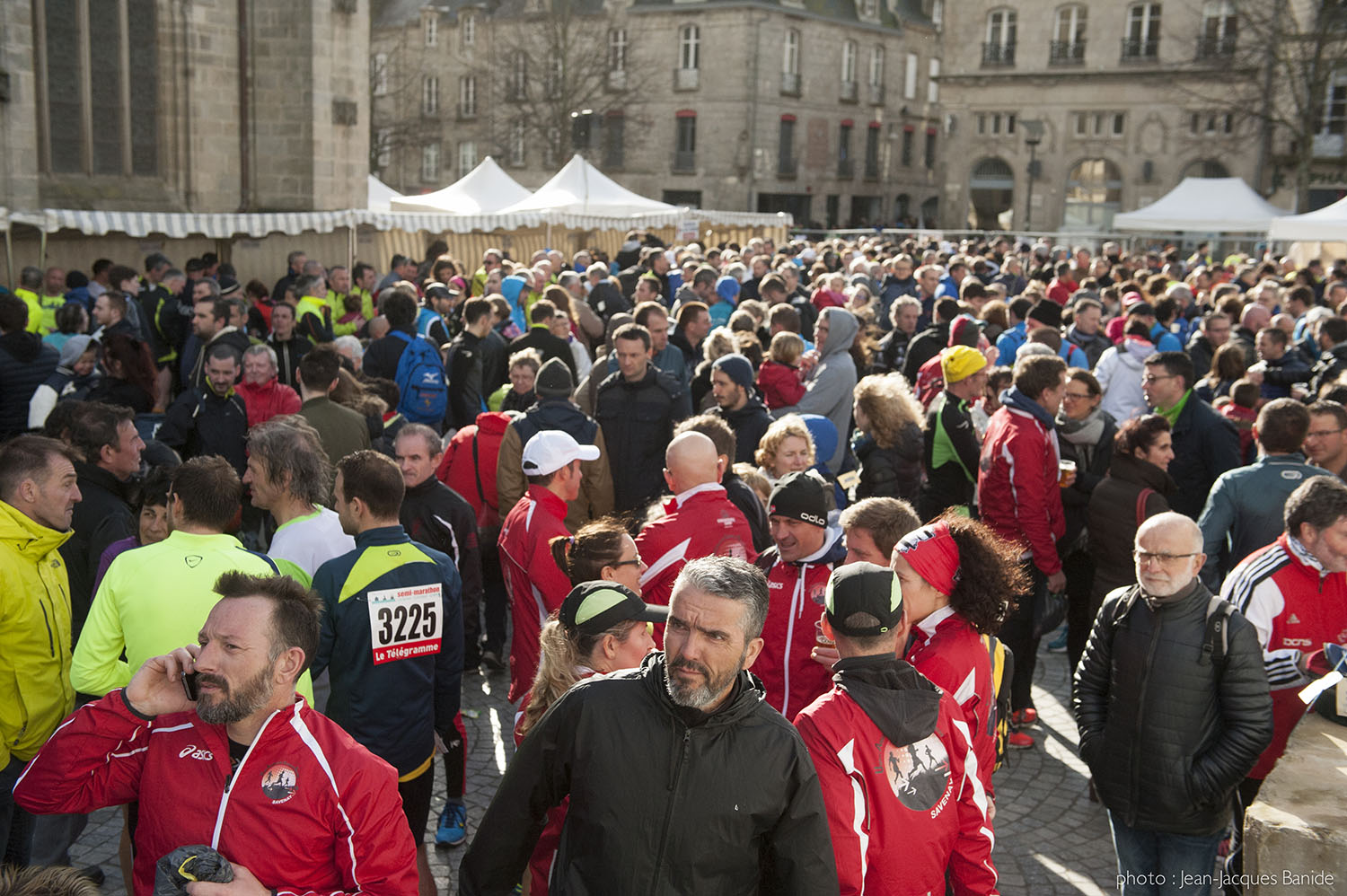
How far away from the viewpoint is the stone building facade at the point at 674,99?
48.5 metres

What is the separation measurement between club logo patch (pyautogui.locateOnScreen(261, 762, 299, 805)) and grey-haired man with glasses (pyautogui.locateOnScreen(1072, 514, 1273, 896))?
9.26ft

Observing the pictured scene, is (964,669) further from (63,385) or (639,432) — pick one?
(63,385)

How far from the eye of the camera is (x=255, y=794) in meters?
2.83

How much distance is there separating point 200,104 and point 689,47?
33388 millimetres

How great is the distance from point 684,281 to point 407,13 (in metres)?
46.2

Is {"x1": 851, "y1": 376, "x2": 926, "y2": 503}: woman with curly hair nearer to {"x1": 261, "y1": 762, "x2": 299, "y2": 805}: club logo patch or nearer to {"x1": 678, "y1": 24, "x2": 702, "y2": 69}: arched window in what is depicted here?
{"x1": 261, "y1": 762, "x2": 299, "y2": 805}: club logo patch

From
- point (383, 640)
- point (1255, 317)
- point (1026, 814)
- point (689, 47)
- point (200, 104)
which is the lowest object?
point (1026, 814)

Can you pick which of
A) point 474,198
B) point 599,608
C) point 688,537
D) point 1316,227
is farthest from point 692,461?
point 474,198

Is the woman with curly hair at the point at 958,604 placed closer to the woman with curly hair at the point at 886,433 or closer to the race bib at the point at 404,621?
the race bib at the point at 404,621

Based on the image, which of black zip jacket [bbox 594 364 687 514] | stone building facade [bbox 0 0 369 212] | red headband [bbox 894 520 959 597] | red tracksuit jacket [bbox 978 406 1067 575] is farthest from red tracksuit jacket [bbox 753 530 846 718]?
stone building facade [bbox 0 0 369 212]

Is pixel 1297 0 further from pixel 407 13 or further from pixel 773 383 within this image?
pixel 773 383

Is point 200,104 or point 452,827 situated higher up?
point 200,104

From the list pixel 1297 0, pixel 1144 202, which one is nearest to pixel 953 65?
pixel 1144 202

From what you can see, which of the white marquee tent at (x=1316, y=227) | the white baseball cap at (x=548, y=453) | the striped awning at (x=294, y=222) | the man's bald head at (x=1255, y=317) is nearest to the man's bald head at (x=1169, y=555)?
the white baseball cap at (x=548, y=453)
